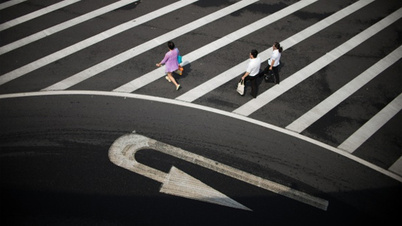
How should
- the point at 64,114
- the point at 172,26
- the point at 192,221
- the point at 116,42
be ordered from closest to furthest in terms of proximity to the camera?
1. the point at 192,221
2. the point at 64,114
3. the point at 116,42
4. the point at 172,26

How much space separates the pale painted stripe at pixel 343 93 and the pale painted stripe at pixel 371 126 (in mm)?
1100

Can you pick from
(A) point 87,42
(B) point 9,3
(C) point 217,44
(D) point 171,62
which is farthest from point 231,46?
(B) point 9,3

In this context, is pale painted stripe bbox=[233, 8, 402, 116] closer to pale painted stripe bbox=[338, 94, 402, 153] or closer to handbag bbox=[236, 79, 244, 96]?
handbag bbox=[236, 79, 244, 96]

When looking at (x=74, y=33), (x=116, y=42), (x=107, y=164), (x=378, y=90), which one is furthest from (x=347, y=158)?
(x=74, y=33)

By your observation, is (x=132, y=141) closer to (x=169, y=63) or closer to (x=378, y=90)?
(x=169, y=63)

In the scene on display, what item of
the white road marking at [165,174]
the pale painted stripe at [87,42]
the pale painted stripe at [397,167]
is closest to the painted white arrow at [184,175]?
the white road marking at [165,174]

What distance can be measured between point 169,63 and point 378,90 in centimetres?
738

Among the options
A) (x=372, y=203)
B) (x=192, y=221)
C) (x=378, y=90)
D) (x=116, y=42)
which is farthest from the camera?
(x=116, y=42)

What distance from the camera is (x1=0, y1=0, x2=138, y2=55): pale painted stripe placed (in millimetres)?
10891

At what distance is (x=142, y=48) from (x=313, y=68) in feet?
21.7

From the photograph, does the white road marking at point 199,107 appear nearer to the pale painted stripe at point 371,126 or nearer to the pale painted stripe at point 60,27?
the pale painted stripe at point 371,126

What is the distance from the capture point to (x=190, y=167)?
25.3 ft

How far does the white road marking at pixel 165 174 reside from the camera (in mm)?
7152

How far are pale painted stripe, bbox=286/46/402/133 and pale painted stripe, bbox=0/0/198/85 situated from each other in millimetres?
7534
